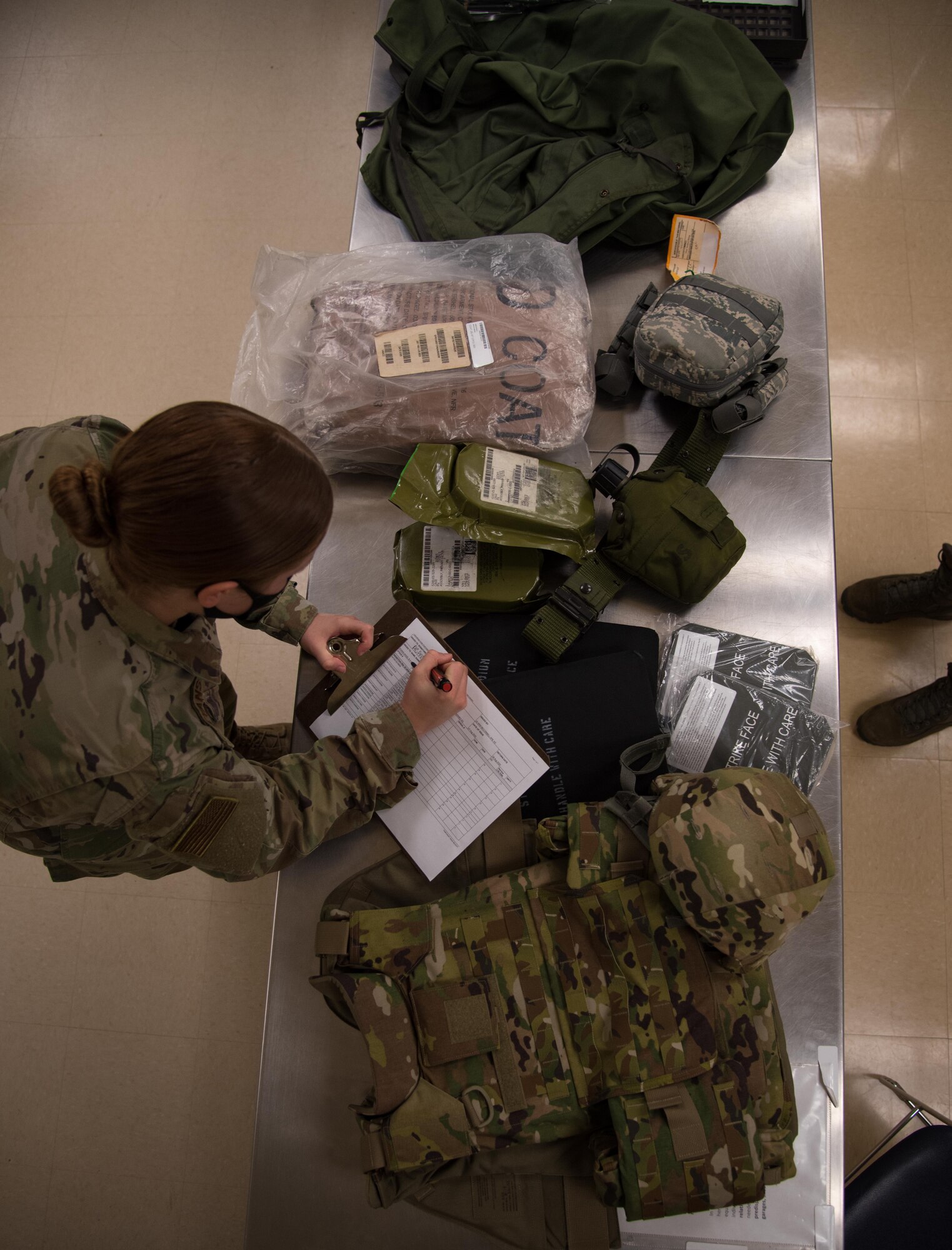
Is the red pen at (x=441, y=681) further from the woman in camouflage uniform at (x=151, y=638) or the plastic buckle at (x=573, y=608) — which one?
the plastic buckle at (x=573, y=608)

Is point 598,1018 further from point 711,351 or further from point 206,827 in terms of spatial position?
point 711,351

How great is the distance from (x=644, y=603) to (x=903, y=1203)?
1062 mm

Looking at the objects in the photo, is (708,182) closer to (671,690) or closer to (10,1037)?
(671,690)

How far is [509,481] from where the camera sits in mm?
1188

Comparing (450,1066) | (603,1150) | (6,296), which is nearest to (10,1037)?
(450,1066)

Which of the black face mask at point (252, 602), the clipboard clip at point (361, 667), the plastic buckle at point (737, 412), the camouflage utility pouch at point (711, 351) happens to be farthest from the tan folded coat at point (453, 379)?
the black face mask at point (252, 602)

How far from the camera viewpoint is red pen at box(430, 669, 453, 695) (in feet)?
3.59

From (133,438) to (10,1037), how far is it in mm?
1820

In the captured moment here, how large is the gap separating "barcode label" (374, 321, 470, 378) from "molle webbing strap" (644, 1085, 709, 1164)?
1.10m

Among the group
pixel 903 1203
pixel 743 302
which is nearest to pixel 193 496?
pixel 743 302

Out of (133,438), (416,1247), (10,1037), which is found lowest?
(10,1037)

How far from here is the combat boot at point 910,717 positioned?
5.62 ft

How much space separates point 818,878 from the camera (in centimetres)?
99

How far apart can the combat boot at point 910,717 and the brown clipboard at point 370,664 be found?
107 cm
